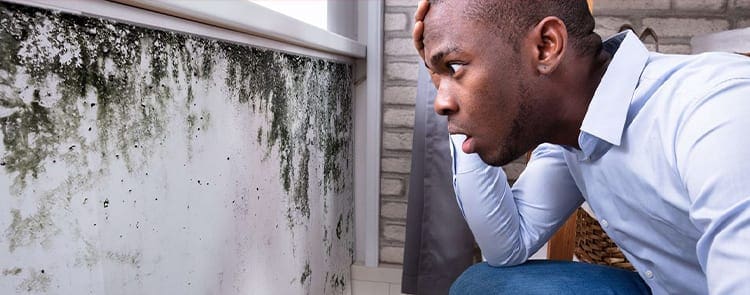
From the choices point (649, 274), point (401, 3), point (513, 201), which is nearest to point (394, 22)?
point (401, 3)

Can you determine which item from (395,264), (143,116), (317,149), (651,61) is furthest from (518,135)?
(395,264)

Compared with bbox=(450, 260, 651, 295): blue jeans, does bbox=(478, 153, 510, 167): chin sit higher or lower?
higher

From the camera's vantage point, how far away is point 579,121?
0.72 meters

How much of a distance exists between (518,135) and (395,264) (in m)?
1.20

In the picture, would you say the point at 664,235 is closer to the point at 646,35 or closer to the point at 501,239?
the point at 501,239

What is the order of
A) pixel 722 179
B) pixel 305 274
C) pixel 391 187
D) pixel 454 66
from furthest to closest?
pixel 391 187 → pixel 305 274 → pixel 454 66 → pixel 722 179

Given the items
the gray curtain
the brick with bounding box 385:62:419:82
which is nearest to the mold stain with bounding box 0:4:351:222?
the gray curtain

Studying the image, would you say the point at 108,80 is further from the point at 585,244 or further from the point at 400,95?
the point at 400,95

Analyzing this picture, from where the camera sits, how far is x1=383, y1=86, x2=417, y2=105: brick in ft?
5.57

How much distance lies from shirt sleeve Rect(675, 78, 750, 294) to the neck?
0.18 metres

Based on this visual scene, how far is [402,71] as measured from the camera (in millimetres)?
1693

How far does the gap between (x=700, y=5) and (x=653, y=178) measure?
46.9 inches

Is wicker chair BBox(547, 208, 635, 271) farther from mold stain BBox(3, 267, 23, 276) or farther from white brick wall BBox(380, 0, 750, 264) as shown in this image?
mold stain BBox(3, 267, 23, 276)

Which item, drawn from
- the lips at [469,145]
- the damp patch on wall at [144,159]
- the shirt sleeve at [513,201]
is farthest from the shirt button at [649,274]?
the damp patch on wall at [144,159]
